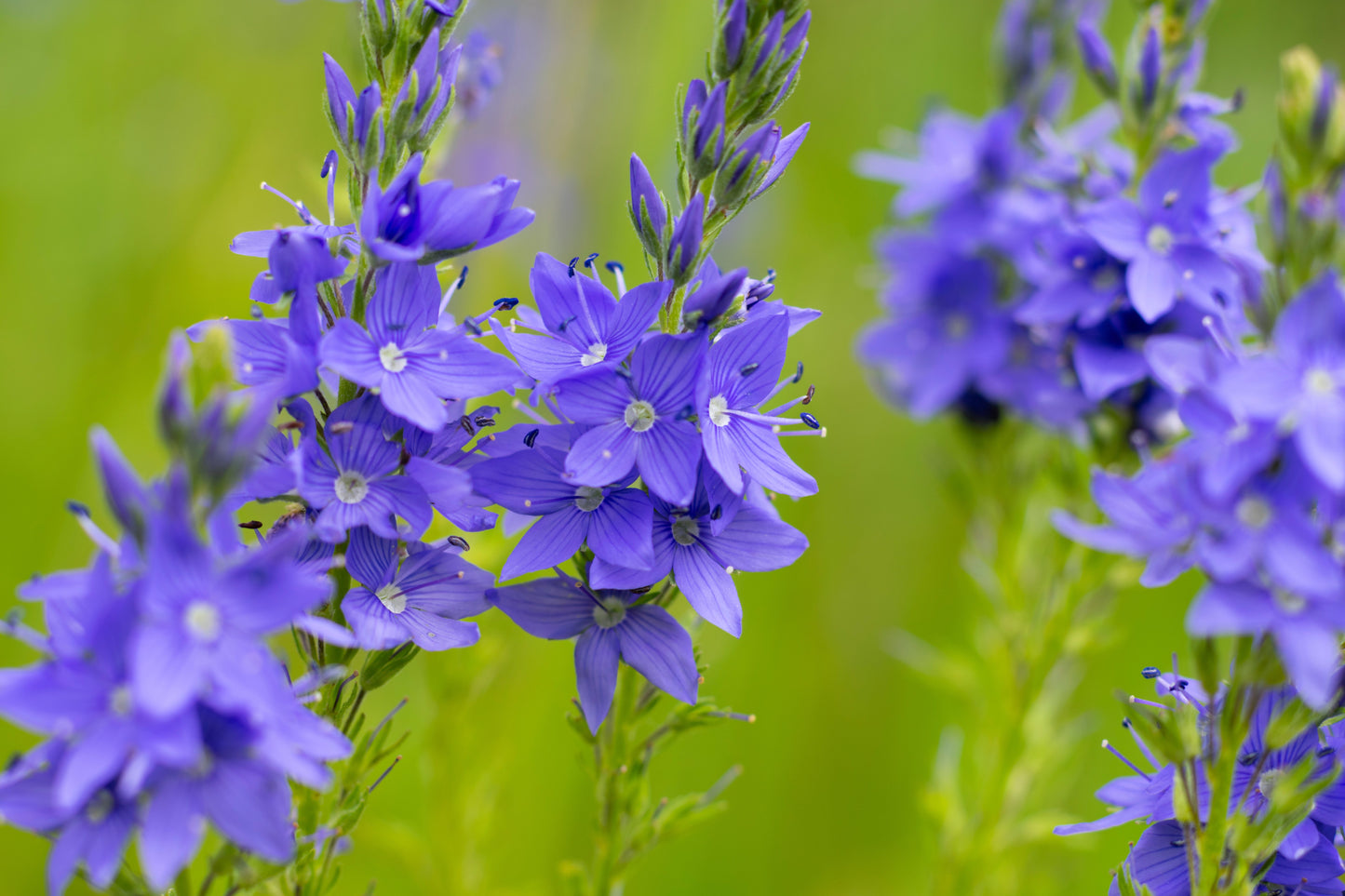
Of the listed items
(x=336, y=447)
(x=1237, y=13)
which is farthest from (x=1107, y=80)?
(x=1237, y=13)

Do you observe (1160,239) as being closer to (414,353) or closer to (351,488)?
(414,353)

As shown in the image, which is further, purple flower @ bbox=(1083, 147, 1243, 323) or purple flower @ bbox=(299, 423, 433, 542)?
purple flower @ bbox=(1083, 147, 1243, 323)

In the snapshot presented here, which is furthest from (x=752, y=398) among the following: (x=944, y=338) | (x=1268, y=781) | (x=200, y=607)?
(x=944, y=338)

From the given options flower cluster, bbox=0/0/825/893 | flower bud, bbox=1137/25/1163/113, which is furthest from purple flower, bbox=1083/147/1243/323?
flower cluster, bbox=0/0/825/893

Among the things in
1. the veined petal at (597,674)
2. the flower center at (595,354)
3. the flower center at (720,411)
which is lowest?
the veined petal at (597,674)

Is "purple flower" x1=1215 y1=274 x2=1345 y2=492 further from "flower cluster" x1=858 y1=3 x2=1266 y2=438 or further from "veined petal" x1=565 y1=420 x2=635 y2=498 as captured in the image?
"veined petal" x1=565 y1=420 x2=635 y2=498

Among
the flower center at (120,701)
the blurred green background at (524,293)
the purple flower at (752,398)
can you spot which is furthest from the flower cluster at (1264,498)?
the blurred green background at (524,293)

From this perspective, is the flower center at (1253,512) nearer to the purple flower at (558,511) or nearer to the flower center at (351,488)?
the purple flower at (558,511)
